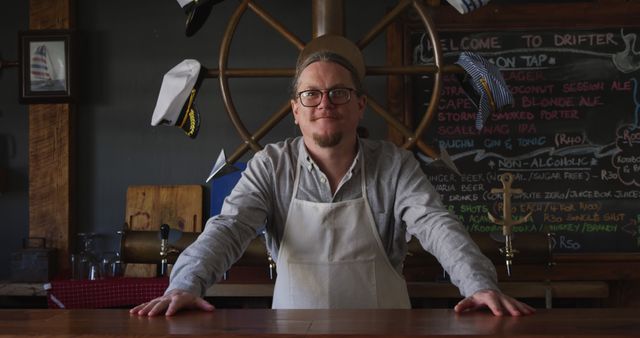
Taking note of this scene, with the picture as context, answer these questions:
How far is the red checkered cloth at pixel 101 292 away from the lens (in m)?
3.10

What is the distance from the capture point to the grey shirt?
1915 mm

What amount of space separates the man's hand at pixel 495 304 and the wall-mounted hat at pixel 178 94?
1824 millimetres

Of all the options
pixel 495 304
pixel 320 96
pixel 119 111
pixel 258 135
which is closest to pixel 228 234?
pixel 320 96

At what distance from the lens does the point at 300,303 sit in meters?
2.16

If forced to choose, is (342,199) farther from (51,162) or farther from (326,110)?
(51,162)

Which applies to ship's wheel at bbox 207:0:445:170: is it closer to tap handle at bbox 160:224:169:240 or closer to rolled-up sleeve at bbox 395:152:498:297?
tap handle at bbox 160:224:169:240

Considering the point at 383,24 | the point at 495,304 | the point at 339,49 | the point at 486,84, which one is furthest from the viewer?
the point at 383,24

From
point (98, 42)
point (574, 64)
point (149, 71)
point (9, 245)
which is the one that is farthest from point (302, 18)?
point (9, 245)

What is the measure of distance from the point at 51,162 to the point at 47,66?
50 cm

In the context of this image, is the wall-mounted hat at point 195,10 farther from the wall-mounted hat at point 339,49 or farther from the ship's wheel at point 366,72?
the wall-mounted hat at point 339,49

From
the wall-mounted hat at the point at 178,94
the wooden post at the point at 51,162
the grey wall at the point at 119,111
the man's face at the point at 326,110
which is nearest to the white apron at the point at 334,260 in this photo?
the man's face at the point at 326,110

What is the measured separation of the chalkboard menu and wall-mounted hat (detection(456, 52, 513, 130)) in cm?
68

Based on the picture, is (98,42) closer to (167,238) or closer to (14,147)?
(14,147)

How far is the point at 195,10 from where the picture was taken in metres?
3.16
